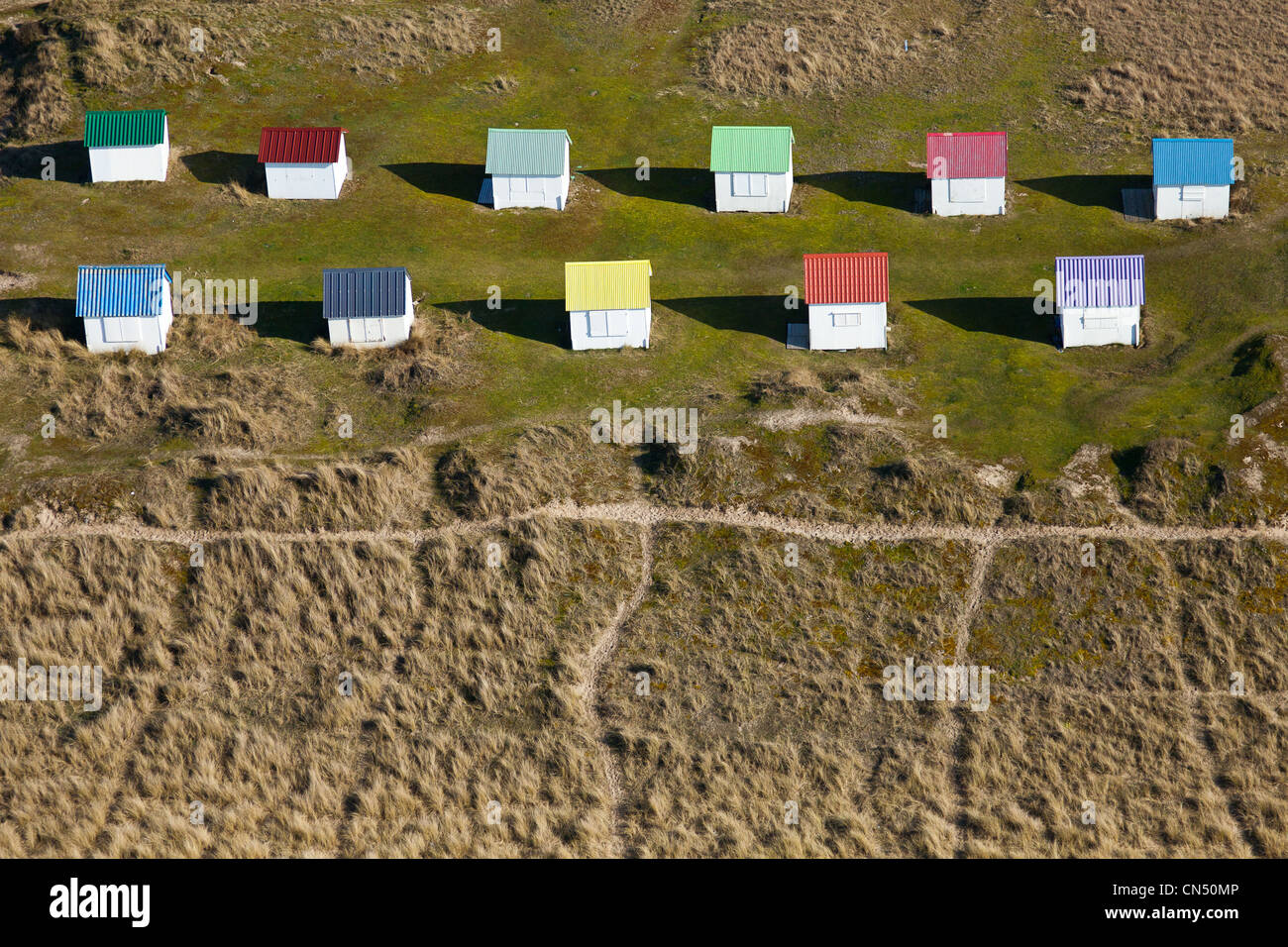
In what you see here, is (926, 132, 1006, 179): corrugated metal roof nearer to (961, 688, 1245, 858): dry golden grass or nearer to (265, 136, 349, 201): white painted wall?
(265, 136, 349, 201): white painted wall

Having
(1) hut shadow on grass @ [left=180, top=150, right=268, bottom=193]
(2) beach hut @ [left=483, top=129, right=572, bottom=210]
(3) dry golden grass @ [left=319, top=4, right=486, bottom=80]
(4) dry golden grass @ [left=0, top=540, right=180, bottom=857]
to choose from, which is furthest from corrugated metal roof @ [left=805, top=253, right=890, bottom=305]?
(3) dry golden grass @ [left=319, top=4, right=486, bottom=80]

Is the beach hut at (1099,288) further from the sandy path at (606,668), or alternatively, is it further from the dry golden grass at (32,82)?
the dry golden grass at (32,82)

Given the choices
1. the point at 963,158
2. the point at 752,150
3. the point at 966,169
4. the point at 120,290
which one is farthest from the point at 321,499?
the point at 963,158

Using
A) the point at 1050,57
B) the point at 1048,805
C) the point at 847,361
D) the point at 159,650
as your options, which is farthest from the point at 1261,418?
the point at 159,650

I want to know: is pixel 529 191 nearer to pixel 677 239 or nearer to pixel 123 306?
pixel 677 239

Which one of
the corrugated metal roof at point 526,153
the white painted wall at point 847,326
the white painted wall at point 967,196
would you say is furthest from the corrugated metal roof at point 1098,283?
the corrugated metal roof at point 526,153
